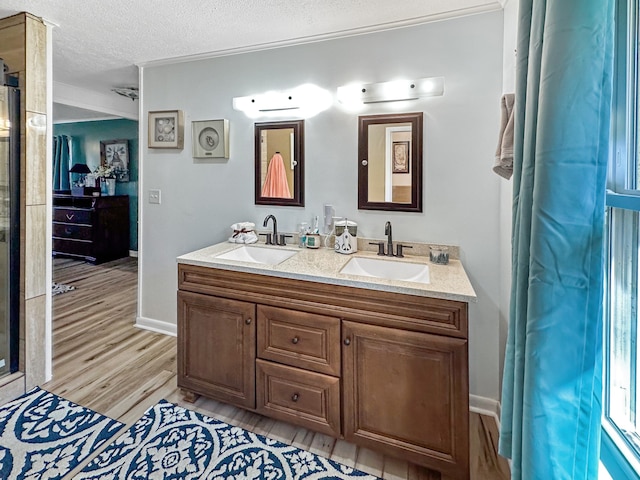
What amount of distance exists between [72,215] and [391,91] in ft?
18.0

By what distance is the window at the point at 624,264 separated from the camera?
87cm

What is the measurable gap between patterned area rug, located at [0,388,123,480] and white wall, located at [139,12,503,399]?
3.47 ft

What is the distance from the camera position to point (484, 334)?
2.02 meters

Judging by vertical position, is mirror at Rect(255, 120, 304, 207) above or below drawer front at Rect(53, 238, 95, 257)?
above

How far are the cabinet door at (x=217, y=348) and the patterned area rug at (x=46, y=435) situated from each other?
0.46m

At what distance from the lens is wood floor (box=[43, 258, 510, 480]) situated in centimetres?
165

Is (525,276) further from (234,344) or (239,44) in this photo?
(239,44)

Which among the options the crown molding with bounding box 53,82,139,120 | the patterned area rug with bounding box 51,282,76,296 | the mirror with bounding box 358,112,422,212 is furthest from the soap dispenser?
the patterned area rug with bounding box 51,282,76,296

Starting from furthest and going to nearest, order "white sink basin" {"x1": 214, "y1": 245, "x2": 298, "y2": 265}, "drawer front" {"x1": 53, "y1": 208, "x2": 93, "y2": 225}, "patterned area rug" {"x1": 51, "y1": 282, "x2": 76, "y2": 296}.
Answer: "drawer front" {"x1": 53, "y1": 208, "x2": 93, "y2": 225} < "patterned area rug" {"x1": 51, "y1": 282, "x2": 76, "y2": 296} < "white sink basin" {"x1": 214, "y1": 245, "x2": 298, "y2": 265}

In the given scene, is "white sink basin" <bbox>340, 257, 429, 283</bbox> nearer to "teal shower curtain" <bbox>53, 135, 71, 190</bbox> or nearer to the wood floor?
the wood floor

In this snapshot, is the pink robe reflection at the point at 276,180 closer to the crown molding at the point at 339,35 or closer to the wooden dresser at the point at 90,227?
the crown molding at the point at 339,35

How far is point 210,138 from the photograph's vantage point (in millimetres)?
2602

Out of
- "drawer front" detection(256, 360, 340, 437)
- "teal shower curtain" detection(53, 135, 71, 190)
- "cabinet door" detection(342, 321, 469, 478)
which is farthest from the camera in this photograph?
"teal shower curtain" detection(53, 135, 71, 190)

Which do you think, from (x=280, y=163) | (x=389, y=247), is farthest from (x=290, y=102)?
(x=389, y=247)
